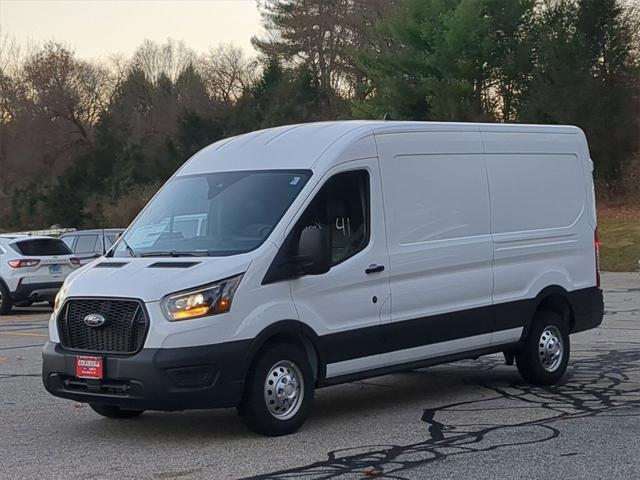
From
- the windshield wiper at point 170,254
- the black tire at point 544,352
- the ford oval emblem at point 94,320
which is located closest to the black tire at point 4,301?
the black tire at point 544,352

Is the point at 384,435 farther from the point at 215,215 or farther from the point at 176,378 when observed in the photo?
the point at 215,215

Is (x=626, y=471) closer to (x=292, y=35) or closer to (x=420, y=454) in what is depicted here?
(x=420, y=454)

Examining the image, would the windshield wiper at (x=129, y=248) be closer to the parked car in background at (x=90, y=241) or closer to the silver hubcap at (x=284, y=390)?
the silver hubcap at (x=284, y=390)

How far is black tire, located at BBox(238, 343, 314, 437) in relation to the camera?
800cm

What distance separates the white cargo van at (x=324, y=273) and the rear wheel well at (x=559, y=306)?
0.03m

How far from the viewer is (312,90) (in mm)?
57062

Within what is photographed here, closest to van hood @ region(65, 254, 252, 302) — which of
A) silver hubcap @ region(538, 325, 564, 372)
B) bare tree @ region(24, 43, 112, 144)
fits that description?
silver hubcap @ region(538, 325, 564, 372)

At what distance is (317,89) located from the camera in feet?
188

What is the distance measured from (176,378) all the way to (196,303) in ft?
1.82

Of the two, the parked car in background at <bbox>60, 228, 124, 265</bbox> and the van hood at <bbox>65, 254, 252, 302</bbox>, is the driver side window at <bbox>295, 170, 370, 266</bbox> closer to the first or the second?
the van hood at <bbox>65, 254, 252, 302</bbox>

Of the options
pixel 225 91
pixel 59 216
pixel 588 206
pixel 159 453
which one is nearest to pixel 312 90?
pixel 225 91

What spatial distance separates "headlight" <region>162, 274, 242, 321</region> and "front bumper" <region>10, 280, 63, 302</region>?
14.7 m

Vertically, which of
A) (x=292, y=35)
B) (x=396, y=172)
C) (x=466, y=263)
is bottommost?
(x=466, y=263)

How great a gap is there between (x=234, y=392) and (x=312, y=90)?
5002 centimetres
